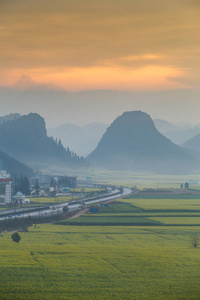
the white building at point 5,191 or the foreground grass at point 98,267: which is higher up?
the white building at point 5,191

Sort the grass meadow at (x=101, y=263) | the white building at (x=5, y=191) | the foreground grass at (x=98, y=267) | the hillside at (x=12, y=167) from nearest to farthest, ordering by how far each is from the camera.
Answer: the foreground grass at (x=98, y=267)
the grass meadow at (x=101, y=263)
the white building at (x=5, y=191)
the hillside at (x=12, y=167)

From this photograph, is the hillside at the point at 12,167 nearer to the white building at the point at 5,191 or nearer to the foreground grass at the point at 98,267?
the white building at the point at 5,191

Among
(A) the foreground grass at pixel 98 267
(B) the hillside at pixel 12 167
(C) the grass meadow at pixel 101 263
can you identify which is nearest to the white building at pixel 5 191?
(C) the grass meadow at pixel 101 263

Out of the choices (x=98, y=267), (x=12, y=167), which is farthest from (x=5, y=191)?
(x=12, y=167)

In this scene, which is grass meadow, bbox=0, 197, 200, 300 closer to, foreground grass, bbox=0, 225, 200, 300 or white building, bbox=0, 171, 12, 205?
foreground grass, bbox=0, 225, 200, 300

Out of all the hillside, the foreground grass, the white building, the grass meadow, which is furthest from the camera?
the hillside

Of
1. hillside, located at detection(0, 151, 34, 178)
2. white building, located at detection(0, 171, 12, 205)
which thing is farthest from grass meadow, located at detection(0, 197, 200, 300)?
hillside, located at detection(0, 151, 34, 178)

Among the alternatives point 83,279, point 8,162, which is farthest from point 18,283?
point 8,162

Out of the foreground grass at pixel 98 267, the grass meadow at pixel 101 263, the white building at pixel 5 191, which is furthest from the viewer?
the white building at pixel 5 191

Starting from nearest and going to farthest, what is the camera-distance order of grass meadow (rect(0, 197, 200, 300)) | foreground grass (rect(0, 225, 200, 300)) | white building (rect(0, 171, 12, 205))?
foreground grass (rect(0, 225, 200, 300)) → grass meadow (rect(0, 197, 200, 300)) → white building (rect(0, 171, 12, 205))
